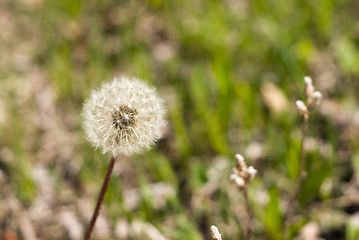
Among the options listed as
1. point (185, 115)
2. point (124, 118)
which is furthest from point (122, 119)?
point (185, 115)

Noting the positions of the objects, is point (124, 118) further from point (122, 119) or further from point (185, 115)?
point (185, 115)

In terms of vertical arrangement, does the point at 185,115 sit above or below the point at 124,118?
above

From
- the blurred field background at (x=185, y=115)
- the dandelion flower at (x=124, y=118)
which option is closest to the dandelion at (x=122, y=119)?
the dandelion flower at (x=124, y=118)

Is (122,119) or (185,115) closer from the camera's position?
(122,119)

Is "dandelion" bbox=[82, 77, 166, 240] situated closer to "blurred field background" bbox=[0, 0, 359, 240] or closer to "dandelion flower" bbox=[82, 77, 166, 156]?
"dandelion flower" bbox=[82, 77, 166, 156]

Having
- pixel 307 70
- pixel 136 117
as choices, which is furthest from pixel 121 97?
pixel 307 70

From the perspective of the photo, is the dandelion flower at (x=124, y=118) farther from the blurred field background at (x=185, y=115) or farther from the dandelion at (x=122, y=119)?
the blurred field background at (x=185, y=115)
